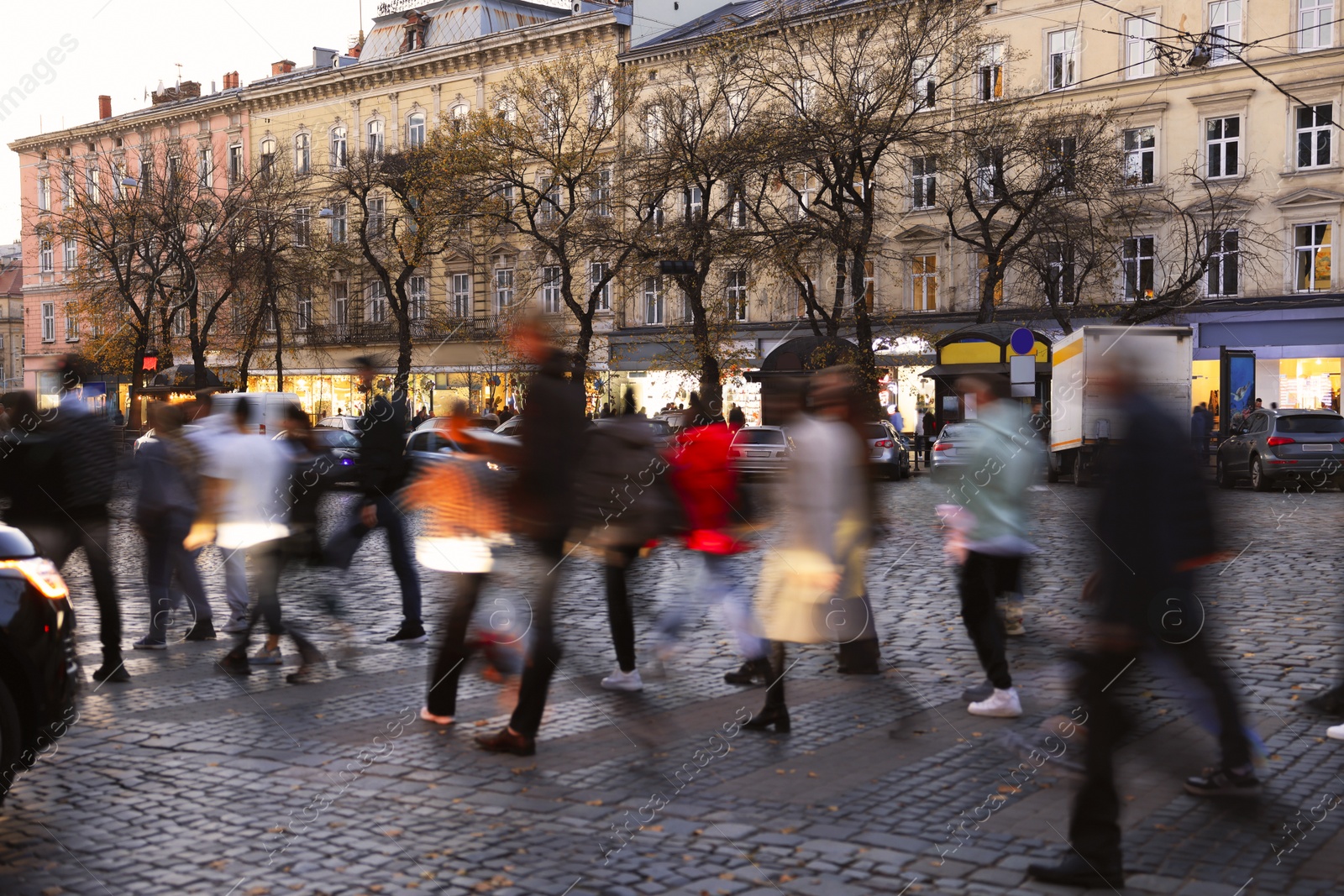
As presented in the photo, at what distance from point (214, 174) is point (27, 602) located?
65841mm

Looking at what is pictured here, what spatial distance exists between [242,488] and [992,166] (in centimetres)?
3453

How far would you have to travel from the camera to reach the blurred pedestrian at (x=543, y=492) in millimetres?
6742

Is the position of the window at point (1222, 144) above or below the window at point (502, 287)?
above

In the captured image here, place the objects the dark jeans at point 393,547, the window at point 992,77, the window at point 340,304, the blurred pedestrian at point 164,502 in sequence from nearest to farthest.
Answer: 1. the blurred pedestrian at point 164,502
2. the dark jeans at point 393,547
3. the window at point 992,77
4. the window at point 340,304

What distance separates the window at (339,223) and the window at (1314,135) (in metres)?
34.0

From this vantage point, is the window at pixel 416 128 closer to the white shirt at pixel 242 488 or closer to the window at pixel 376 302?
the window at pixel 376 302

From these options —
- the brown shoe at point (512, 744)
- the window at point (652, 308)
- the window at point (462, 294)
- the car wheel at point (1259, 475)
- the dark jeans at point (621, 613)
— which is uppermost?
the window at point (462, 294)

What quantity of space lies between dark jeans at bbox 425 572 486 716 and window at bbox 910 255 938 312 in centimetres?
4076

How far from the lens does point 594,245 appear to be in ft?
122

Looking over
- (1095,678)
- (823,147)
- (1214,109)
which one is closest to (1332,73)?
(1214,109)

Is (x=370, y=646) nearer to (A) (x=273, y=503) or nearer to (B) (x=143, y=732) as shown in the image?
(A) (x=273, y=503)

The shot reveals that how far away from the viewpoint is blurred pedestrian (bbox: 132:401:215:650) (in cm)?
962

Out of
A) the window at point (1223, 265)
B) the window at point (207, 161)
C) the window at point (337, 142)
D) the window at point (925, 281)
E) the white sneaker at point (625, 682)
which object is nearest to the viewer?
the white sneaker at point (625, 682)

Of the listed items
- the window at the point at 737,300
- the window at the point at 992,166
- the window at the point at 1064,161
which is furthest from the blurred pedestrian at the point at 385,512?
the window at the point at 737,300
